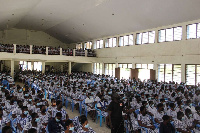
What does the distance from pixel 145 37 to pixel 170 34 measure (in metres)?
2.77

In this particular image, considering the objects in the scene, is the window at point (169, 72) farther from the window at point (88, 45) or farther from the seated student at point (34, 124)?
the seated student at point (34, 124)

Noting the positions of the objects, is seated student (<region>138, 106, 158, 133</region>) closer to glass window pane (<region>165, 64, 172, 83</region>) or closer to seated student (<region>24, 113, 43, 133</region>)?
seated student (<region>24, 113, 43, 133</region>)

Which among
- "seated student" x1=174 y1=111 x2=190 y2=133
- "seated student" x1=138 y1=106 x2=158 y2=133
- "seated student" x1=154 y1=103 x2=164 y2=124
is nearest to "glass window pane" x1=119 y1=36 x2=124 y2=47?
"seated student" x1=154 y1=103 x2=164 y2=124

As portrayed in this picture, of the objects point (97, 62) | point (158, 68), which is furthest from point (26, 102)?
point (97, 62)

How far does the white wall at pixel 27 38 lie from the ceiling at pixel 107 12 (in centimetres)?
818

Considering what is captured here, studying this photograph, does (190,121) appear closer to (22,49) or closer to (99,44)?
(22,49)

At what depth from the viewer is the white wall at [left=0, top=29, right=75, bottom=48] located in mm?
27766

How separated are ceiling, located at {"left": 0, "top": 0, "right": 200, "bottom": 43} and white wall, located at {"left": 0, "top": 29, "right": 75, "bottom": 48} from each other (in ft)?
26.8

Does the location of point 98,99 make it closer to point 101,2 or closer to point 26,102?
point 26,102

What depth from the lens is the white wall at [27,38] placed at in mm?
27766

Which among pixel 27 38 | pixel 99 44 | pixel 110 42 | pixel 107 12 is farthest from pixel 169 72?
pixel 27 38

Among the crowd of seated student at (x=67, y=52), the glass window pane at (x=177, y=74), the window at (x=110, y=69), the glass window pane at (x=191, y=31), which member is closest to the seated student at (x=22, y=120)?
the glass window pane at (x=177, y=74)

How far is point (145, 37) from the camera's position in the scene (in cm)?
1778

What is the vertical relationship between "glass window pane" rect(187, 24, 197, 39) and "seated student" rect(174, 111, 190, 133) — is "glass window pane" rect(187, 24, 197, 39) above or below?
above
